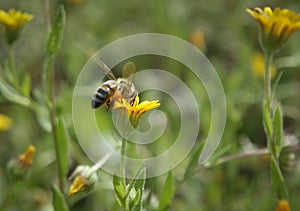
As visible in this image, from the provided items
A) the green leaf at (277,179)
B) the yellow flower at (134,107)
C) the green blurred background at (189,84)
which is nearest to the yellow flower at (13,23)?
the green blurred background at (189,84)

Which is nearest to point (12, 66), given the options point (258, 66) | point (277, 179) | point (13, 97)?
point (13, 97)

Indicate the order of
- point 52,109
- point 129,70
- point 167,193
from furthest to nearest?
point 52,109
point 167,193
point 129,70

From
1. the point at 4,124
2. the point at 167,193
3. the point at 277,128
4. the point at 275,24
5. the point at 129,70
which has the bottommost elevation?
the point at 4,124

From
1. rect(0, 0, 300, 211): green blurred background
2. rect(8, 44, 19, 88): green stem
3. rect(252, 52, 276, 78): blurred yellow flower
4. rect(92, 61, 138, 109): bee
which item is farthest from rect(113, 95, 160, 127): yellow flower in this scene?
rect(252, 52, 276, 78): blurred yellow flower

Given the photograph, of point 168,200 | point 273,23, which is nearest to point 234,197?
point 168,200

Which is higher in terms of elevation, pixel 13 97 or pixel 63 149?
pixel 13 97

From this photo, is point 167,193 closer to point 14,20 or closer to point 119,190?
point 119,190

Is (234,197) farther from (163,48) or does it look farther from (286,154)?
(163,48)
